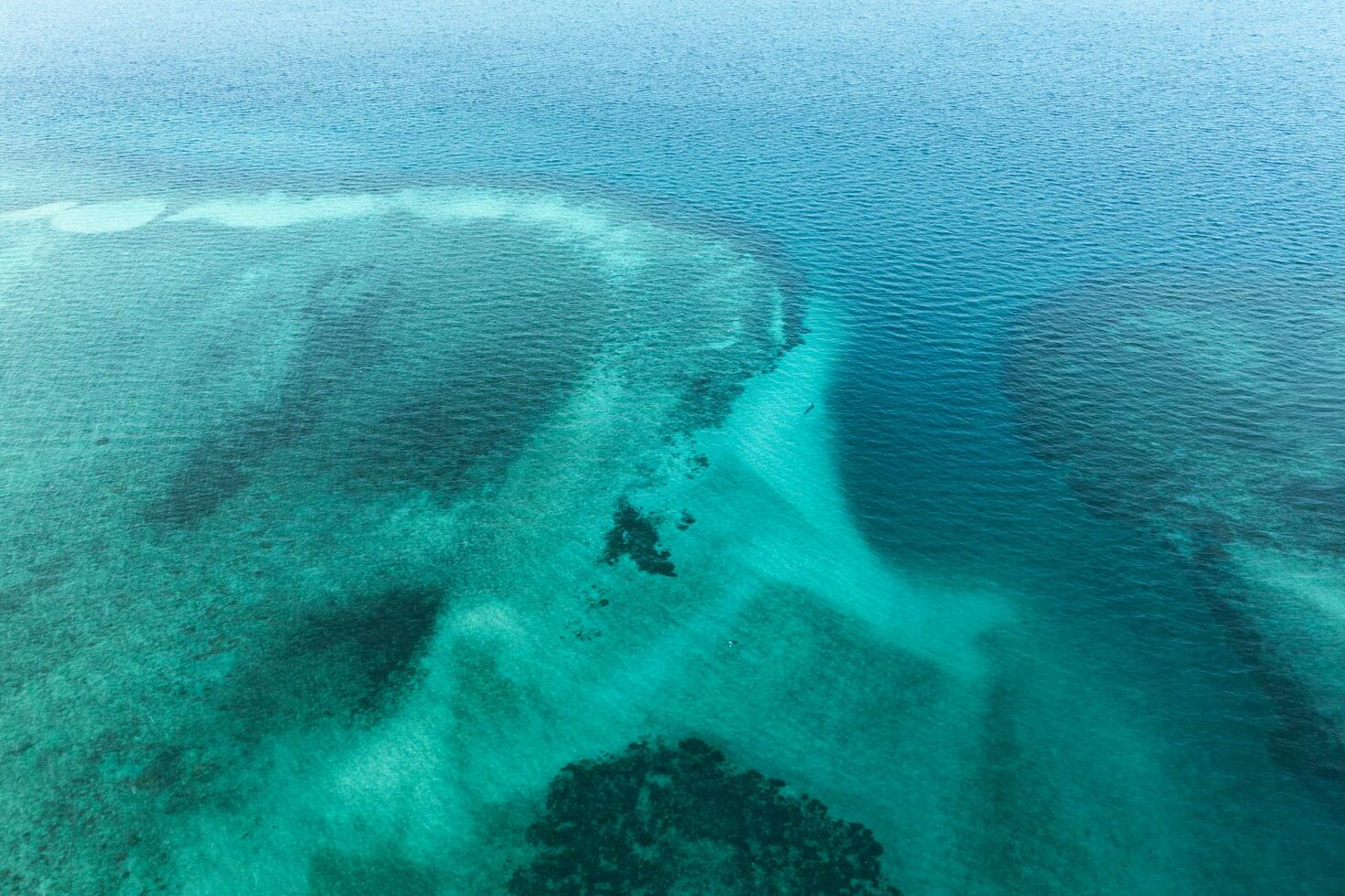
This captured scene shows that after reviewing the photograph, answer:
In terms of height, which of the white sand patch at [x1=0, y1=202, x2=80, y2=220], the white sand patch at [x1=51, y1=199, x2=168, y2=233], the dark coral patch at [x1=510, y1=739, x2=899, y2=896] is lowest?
the white sand patch at [x1=0, y1=202, x2=80, y2=220]

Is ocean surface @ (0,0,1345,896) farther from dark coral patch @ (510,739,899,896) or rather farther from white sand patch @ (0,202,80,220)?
white sand patch @ (0,202,80,220)

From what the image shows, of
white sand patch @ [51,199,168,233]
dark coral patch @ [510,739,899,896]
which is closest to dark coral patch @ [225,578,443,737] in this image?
dark coral patch @ [510,739,899,896]

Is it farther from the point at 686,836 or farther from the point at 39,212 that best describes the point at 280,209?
the point at 686,836

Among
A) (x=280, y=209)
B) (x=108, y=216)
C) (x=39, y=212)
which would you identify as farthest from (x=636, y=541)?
(x=39, y=212)

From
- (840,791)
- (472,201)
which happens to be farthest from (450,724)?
(472,201)

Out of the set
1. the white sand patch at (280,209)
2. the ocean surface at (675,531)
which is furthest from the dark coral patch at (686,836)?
the white sand patch at (280,209)

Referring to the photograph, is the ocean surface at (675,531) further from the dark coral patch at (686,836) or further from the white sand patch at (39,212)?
the white sand patch at (39,212)
